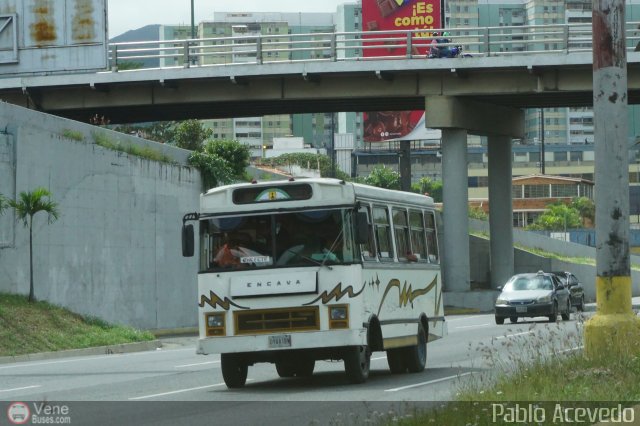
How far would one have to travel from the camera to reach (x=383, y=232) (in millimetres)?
20156

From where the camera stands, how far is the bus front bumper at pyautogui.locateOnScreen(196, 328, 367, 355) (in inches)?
714

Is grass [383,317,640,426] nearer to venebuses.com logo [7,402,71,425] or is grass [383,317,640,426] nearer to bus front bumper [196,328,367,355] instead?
bus front bumper [196,328,367,355]

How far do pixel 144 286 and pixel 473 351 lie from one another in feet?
60.0

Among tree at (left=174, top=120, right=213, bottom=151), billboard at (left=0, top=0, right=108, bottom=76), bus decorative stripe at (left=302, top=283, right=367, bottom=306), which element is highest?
billboard at (left=0, top=0, right=108, bottom=76)

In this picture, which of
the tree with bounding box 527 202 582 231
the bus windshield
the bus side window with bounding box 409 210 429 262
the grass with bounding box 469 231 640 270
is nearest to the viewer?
the bus windshield

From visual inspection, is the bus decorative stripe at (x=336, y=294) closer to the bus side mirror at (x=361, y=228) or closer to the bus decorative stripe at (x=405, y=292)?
the bus side mirror at (x=361, y=228)

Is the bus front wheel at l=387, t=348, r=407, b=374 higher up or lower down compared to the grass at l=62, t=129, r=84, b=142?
lower down

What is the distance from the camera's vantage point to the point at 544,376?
1436 centimetres

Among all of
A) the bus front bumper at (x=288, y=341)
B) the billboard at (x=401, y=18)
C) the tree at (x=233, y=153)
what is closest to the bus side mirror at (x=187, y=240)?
the bus front bumper at (x=288, y=341)

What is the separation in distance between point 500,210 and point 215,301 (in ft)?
159

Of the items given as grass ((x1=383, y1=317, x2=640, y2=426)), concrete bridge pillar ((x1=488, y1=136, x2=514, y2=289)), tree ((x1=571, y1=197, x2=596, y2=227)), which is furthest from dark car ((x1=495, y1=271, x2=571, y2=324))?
tree ((x1=571, y1=197, x2=596, y2=227))

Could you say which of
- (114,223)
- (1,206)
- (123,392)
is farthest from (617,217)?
(114,223)

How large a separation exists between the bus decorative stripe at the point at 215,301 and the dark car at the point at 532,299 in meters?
23.0

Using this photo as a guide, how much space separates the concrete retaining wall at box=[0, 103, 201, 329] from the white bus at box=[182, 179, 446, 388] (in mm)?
17863
